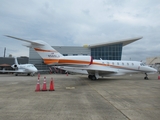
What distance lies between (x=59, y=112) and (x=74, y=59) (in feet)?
33.5

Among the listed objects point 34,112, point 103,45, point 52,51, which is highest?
point 103,45

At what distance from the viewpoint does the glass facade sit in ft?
148

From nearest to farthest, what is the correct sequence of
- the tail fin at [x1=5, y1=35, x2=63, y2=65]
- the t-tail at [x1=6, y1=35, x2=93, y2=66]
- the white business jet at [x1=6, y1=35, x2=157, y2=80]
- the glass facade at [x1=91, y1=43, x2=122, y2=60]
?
the tail fin at [x1=5, y1=35, x2=63, y2=65] < the t-tail at [x1=6, y1=35, x2=93, y2=66] < the white business jet at [x1=6, y1=35, x2=157, y2=80] < the glass facade at [x1=91, y1=43, x2=122, y2=60]

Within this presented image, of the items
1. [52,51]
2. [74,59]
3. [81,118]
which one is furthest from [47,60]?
[81,118]

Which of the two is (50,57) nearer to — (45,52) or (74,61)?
(45,52)

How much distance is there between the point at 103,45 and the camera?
4528 cm

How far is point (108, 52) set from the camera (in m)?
45.6

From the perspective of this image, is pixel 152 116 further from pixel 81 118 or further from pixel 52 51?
pixel 52 51

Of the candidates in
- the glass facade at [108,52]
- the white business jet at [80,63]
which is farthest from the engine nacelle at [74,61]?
the glass facade at [108,52]

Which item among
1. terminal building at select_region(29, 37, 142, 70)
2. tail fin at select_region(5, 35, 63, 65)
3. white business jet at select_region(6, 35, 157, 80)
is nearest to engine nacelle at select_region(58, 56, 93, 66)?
white business jet at select_region(6, 35, 157, 80)

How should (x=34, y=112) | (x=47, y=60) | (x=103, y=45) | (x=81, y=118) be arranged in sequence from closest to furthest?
1. (x=81, y=118)
2. (x=34, y=112)
3. (x=47, y=60)
4. (x=103, y=45)

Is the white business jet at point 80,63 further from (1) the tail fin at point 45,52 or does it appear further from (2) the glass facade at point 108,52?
(2) the glass facade at point 108,52

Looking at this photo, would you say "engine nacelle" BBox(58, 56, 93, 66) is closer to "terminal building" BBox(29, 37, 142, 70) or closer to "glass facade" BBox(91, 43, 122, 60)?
"terminal building" BBox(29, 37, 142, 70)

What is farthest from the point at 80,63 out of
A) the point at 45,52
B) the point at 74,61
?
the point at 45,52
